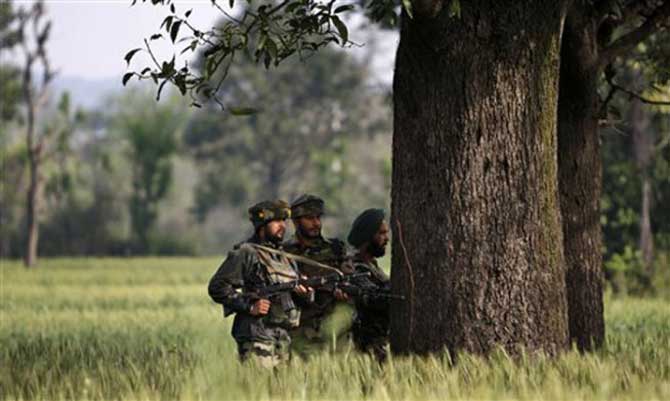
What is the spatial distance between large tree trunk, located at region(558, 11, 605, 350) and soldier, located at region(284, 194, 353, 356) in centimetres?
245

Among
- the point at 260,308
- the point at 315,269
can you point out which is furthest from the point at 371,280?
the point at 260,308

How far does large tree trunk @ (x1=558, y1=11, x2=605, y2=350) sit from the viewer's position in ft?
51.3

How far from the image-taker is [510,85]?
43.8ft

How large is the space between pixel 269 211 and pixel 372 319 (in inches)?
70.0

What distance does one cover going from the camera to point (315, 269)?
14422 millimetres

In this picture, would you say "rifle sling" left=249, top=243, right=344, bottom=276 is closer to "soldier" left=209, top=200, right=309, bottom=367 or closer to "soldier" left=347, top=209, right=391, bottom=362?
"soldier" left=209, top=200, right=309, bottom=367

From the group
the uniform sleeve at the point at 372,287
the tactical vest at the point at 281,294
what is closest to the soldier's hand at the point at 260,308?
the tactical vest at the point at 281,294

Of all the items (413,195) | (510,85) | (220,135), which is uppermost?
(220,135)

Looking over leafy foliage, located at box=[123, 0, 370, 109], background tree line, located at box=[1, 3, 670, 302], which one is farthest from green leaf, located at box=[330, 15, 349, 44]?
background tree line, located at box=[1, 3, 670, 302]

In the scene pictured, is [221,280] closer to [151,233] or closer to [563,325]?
[563,325]

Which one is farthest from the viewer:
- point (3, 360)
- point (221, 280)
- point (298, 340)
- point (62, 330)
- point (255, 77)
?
point (255, 77)

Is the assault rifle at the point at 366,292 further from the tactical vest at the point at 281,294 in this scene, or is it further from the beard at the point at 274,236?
the beard at the point at 274,236

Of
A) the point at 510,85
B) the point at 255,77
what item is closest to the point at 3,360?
the point at 510,85

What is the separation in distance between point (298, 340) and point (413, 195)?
1.74m
